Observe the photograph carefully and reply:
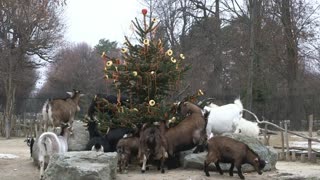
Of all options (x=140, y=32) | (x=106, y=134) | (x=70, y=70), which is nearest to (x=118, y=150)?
(x=106, y=134)

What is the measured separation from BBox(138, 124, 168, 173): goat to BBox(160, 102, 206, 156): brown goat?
196 mm

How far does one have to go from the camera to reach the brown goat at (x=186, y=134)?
36.0 ft

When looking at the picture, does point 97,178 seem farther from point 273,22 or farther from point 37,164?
point 273,22

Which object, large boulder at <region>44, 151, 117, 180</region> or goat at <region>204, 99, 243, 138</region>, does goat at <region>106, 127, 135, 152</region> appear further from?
goat at <region>204, 99, 243, 138</region>

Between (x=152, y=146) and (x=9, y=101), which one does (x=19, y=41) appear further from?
(x=152, y=146)

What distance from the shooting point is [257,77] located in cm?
3472

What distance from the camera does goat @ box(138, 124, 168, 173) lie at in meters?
10.6

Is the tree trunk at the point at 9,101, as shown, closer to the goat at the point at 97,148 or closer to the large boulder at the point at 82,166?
the goat at the point at 97,148

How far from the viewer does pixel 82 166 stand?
9461 millimetres

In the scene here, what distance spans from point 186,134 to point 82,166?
8.42ft

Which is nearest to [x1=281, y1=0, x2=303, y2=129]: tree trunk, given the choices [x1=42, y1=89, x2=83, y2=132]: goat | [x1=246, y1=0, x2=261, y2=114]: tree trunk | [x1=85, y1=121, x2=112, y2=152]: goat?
[x1=246, y1=0, x2=261, y2=114]: tree trunk

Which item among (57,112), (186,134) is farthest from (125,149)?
(57,112)

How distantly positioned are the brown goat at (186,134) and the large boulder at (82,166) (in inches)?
53.9

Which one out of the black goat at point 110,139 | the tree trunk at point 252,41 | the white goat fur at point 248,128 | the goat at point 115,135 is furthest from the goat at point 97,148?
the tree trunk at point 252,41
